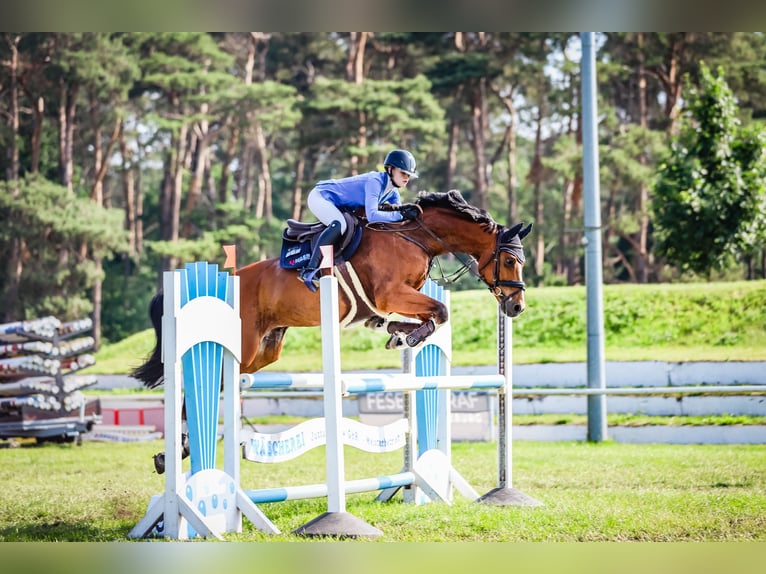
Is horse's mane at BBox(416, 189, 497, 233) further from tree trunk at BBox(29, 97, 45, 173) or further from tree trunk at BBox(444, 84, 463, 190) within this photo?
tree trunk at BBox(29, 97, 45, 173)

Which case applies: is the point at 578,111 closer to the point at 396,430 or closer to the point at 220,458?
the point at 220,458

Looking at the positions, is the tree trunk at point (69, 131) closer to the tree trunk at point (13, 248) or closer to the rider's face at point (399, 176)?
the tree trunk at point (13, 248)

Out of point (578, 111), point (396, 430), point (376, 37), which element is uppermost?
point (376, 37)

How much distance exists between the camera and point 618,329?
1534 centimetres

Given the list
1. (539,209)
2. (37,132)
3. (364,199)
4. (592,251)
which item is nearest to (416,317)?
(364,199)

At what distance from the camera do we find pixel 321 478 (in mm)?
7969

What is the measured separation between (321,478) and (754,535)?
3.86m

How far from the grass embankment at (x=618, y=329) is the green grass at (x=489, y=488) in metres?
3.92

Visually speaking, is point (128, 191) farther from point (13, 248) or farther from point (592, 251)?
point (592, 251)

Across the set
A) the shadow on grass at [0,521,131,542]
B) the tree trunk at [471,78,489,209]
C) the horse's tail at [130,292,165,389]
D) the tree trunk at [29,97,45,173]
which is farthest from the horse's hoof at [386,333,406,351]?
the tree trunk at [29,97,45,173]

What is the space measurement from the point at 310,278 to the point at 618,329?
10.7 m

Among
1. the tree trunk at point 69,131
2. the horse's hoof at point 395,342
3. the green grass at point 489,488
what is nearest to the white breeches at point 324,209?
the horse's hoof at point 395,342

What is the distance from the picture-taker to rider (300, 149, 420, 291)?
18.0 ft
